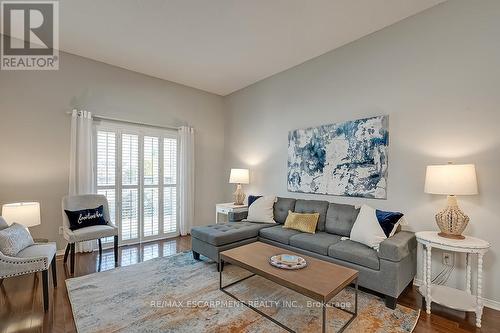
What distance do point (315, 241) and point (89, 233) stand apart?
2.91 metres

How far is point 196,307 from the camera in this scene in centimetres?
224

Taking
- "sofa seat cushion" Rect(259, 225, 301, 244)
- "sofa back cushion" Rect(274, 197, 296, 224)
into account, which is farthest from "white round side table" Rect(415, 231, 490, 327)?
"sofa back cushion" Rect(274, 197, 296, 224)

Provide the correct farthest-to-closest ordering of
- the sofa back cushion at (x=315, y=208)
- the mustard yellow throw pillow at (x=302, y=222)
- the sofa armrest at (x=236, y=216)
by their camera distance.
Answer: the sofa armrest at (x=236, y=216), the sofa back cushion at (x=315, y=208), the mustard yellow throw pillow at (x=302, y=222)

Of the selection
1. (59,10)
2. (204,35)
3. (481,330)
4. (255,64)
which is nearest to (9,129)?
(59,10)

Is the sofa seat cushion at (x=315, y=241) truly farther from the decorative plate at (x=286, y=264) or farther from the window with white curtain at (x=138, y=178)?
the window with white curtain at (x=138, y=178)

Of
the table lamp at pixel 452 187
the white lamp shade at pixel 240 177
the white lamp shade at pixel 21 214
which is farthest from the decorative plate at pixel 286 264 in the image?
the white lamp shade at pixel 21 214

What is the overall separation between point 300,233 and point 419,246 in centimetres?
136

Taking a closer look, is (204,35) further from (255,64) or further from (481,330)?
(481,330)

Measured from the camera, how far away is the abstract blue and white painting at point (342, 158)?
3.04 meters

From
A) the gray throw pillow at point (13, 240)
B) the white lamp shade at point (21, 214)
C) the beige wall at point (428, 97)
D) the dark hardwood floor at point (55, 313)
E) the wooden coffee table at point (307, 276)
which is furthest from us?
the white lamp shade at point (21, 214)

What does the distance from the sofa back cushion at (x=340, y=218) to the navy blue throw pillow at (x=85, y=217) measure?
10.7 feet

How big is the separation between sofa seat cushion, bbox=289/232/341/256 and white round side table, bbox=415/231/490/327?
0.89m

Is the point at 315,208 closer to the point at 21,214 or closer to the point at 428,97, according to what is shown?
the point at 428,97

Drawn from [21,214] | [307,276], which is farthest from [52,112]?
[307,276]
